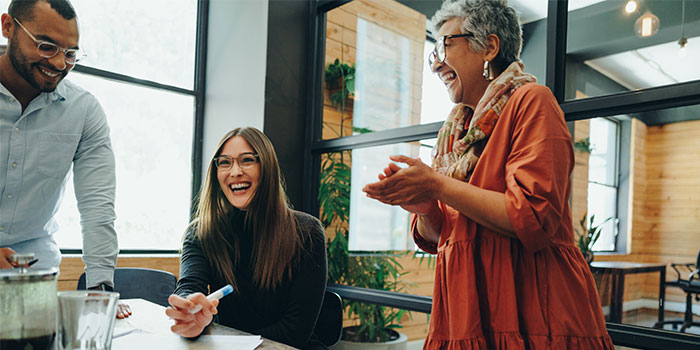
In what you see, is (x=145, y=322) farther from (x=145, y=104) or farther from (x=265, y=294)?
(x=145, y=104)

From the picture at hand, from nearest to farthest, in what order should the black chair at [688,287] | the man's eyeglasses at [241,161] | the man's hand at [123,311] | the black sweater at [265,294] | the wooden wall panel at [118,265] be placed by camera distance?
the man's hand at [123,311] → the black sweater at [265,294] → the black chair at [688,287] → the man's eyeglasses at [241,161] → the wooden wall panel at [118,265]

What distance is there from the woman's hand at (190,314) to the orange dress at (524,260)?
1.62ft

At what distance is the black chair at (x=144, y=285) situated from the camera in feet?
7.33

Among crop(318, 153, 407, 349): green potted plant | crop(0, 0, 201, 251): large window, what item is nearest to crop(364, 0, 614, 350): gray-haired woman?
crop(318, 153, 407, 349): green potted plant

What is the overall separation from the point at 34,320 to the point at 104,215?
2.94 ft

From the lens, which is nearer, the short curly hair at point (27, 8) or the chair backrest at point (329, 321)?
the short curly hair at point (27, 8)

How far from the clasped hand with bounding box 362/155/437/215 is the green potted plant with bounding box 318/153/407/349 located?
1.67 meters

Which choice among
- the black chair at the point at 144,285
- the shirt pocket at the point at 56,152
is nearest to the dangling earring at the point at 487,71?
the shirt pocket at the point at 56,152

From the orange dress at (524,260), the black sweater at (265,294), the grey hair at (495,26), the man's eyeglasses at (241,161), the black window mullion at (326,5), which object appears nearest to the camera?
the orange dress at (524,260)

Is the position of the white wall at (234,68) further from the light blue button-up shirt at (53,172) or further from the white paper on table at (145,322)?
the white paper on table at (145,322)

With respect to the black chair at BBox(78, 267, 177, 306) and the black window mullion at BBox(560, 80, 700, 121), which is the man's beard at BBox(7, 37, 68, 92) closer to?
the black chair at BBox(78, 267, 177, 306)

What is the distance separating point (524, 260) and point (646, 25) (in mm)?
1253

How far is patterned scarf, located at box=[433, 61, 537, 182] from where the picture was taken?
3.76ft

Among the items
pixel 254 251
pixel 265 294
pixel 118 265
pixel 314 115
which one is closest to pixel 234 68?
pixel 314 115
